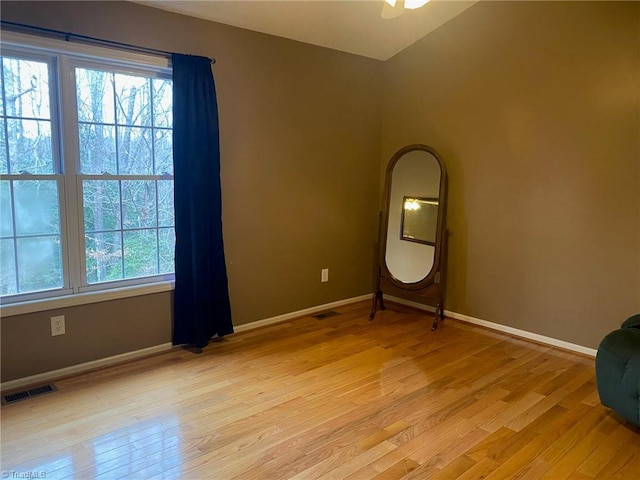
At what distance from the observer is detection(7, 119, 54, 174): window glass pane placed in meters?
2.65

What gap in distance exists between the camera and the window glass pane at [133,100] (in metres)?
3.00

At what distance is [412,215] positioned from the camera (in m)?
4.01

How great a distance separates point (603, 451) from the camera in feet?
7.17

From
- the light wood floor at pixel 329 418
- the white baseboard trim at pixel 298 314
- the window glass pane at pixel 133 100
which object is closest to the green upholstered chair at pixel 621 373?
the light wood floor at pixel 329 418

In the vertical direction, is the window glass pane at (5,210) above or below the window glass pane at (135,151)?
below

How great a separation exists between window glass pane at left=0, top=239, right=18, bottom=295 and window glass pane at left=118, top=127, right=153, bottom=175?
0.76 m

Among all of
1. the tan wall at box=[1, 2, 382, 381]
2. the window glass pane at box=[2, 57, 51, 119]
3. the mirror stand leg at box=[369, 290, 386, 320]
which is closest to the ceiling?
the tan wall at box=[1, 2, 382, 381]

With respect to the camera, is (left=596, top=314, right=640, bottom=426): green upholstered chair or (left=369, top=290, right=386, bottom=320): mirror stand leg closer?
(left=596, top=314, right=640, bottom=426): green upholstered chair

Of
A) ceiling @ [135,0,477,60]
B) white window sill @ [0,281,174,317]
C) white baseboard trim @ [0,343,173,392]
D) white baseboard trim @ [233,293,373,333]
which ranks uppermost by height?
ceiling @ [135,0,477,60]

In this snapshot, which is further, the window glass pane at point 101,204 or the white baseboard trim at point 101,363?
the window glass pane at point 101,204

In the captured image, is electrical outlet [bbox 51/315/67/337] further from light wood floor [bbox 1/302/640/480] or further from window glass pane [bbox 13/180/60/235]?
window glass pane [bbox 13/180/60/235]

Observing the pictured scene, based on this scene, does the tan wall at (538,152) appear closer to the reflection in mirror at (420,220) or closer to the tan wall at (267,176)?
the reflection in mirror at (420,220)

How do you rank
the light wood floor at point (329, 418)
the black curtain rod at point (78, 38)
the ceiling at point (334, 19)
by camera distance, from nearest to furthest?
the light wood floor at point (329, 418) → the black curtain rod at point (78, 38) → the ceiling at point (334, 19)

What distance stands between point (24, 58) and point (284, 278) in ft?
7.47
